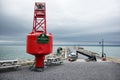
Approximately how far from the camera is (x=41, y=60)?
447 inches

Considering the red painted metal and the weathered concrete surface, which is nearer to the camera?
the weathered concrete surface

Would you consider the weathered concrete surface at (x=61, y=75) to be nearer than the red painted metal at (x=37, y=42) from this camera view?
Yes

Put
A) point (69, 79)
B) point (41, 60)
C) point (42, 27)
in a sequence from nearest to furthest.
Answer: point (69, 79), point (41, 60), point (42, 27)

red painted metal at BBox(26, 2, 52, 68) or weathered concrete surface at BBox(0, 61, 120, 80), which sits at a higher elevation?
red painted metal at BBox(26, 2, 52, 68)

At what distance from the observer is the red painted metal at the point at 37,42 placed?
10664 millimetres

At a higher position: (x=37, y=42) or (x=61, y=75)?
(x=37, y=42)

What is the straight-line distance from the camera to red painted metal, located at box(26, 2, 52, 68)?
10664 millimetres

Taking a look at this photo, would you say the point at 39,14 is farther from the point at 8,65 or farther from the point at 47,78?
the point at 47,78

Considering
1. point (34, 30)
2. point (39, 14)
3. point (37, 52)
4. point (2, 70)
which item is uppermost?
point (39, 14)

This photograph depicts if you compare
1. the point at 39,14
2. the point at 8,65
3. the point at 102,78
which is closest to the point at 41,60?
the point at 8,65

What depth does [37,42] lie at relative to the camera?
1067 cm

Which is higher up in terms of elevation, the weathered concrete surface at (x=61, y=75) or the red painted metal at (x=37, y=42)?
the red painted metal at (x=37, y=42)

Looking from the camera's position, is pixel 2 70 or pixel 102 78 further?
pixel 2 70

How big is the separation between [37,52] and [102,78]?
4.73 m
